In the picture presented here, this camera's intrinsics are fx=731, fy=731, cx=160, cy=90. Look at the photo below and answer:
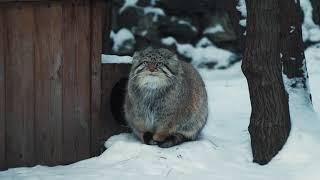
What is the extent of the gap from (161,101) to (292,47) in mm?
1391

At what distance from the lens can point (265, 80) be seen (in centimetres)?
564

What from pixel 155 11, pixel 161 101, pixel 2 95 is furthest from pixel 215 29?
pixel 2 95

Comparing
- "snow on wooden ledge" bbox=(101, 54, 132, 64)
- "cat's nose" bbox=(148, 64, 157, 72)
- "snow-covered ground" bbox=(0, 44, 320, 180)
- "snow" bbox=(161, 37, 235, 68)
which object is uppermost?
"cat's nose" bbox=(148, 64, 157, 72)

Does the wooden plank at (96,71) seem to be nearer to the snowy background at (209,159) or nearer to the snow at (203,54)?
the snowy background at (209,159)

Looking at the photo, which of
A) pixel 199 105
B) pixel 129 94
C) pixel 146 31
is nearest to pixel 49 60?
pixel 129 94

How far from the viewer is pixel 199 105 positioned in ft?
21.4

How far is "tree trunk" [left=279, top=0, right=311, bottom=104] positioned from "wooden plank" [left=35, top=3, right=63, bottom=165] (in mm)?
1992

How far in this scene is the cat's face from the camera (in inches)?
239

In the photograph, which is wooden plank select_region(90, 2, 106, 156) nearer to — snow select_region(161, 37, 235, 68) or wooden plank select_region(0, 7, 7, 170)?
wooden plank select_region(0, 7, 7, 170)

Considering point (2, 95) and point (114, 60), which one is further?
point (114, 60)

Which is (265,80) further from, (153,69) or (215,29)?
(215,29)

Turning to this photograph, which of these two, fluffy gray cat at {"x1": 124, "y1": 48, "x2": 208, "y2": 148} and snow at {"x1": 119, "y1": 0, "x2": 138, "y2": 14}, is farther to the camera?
snow at {"x1": 119, "y1": 0, "x2": 138, "y2": 14}

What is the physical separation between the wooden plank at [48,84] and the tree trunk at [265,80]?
5.55 ft

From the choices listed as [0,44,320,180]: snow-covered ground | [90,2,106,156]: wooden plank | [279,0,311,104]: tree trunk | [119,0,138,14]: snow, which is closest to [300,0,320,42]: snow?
[119,0,138,14]: snow
